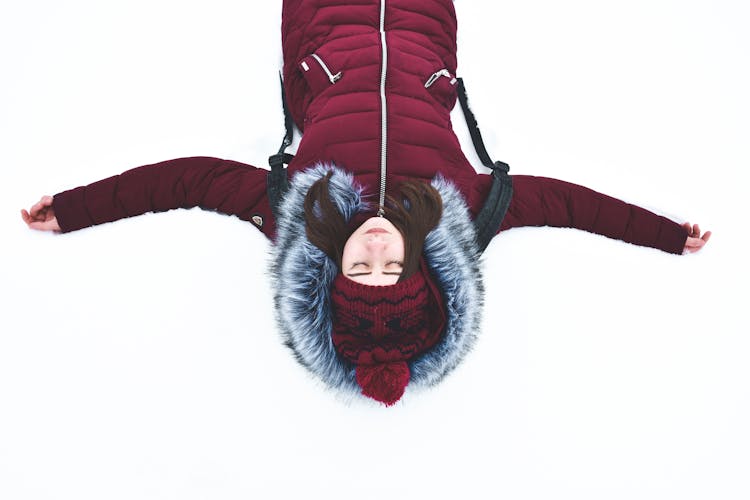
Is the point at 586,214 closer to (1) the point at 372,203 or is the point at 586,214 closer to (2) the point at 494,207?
(2) the point at 494,207

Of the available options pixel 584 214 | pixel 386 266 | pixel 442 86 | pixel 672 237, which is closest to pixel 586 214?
pixel 584 214

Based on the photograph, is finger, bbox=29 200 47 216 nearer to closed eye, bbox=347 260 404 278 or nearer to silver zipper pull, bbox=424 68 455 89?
closed eye, bbox=347 260 404 278

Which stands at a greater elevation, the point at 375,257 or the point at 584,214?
the point at 584,214

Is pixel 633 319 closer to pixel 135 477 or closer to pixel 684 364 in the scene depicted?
pixel 684 364

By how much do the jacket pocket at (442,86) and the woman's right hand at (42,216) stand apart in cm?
93

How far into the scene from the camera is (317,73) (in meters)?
1.23

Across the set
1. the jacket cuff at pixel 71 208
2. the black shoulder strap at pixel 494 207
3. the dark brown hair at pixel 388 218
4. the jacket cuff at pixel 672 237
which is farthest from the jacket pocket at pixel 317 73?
the jacket cuff at pixel 672 237

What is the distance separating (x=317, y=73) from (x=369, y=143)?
0.26 metres

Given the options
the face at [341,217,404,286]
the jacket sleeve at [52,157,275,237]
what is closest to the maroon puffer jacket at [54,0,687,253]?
the jacket sleeve at [52,157,275,237]

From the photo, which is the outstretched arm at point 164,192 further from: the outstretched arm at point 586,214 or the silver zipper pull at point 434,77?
the outstretched arm at point 586,214

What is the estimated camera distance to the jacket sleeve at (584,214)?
1.20 metres

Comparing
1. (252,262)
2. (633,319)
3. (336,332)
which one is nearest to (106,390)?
(252,262)

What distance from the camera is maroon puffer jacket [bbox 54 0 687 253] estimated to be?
1115 mm

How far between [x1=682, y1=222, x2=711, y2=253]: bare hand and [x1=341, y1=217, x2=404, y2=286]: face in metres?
0.82
